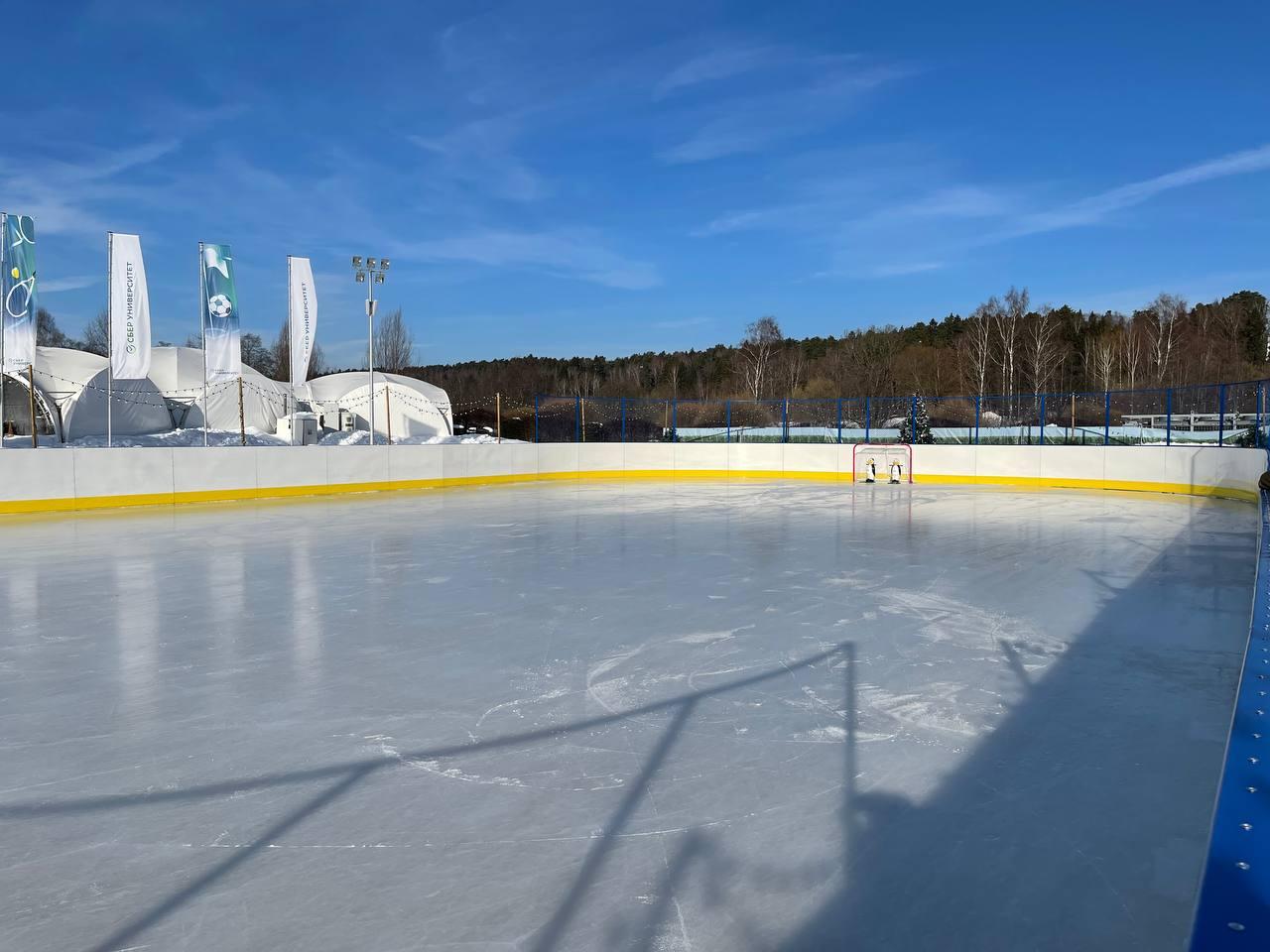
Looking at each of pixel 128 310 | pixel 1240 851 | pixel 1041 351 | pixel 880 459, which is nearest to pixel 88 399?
pixel 128 310

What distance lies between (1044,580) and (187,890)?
8340 mm

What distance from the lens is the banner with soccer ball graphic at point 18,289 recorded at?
1675 centimetres

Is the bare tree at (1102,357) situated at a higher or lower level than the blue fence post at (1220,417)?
higher

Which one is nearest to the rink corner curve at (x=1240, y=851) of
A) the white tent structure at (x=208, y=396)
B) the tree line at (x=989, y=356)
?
the white tent structure at (x=208, y=396)

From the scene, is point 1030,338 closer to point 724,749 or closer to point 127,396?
point 127,396

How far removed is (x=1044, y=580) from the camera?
8.88 metres

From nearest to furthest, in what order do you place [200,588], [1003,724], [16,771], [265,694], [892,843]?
[892,843] → [16,771] → [1003,724] → [265,694] → [200,588]

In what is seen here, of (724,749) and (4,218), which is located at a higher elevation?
(4,218)

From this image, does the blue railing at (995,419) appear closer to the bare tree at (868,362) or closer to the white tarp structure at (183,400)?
the white tarp structure at (183,400)

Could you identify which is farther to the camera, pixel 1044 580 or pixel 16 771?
pixel 1044 580

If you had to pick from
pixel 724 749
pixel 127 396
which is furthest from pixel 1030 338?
pixel 724 749

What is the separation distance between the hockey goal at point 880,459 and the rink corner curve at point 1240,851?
2322cm

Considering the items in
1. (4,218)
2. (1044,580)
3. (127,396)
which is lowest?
(1044,580)

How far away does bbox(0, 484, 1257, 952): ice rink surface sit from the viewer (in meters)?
2.84
